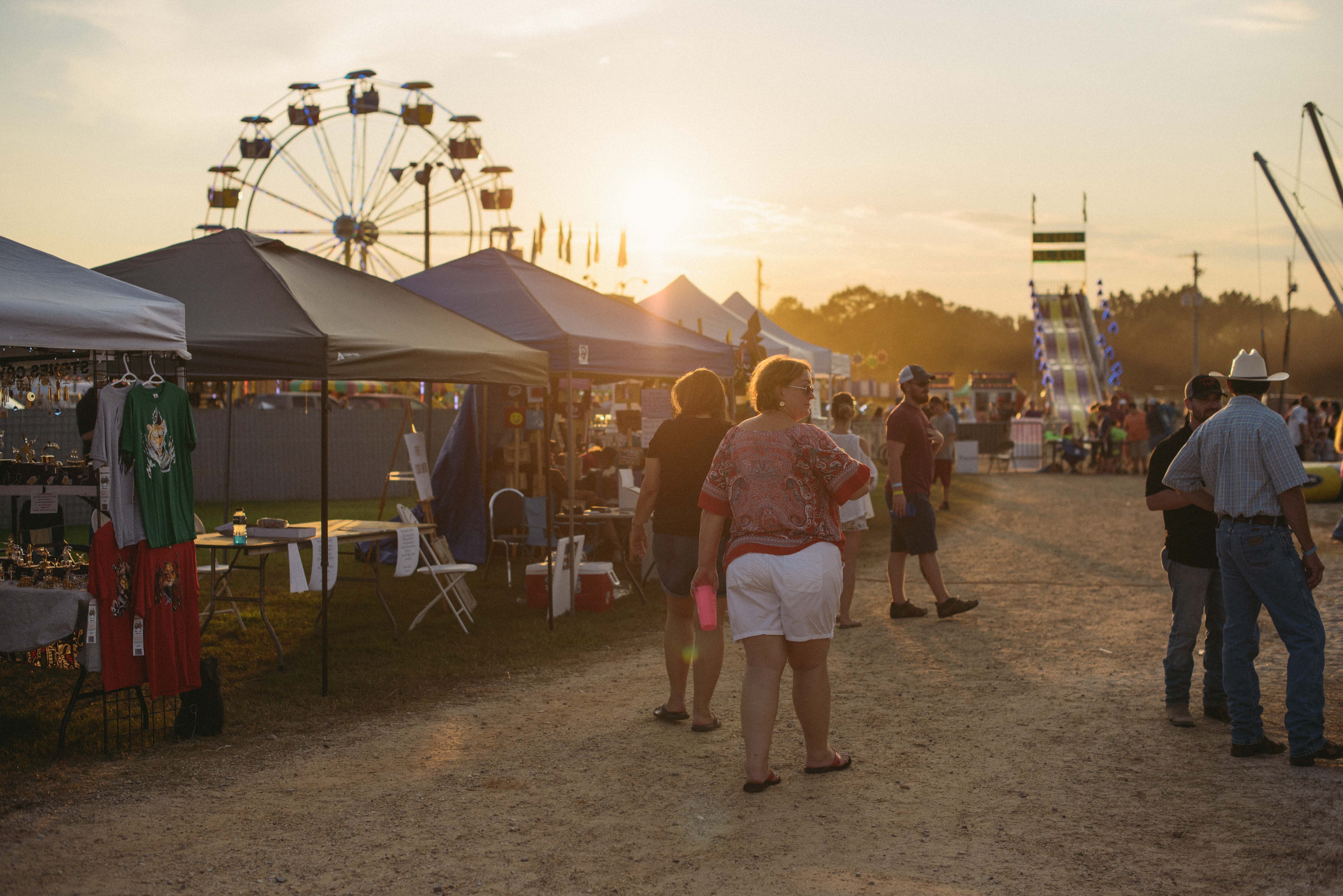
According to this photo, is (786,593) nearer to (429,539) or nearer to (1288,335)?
(429,539)

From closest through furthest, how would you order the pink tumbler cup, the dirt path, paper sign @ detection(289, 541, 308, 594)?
the dirt path < the pink tumbler cup < paper sign @ detection(289, 541, 308, 594)

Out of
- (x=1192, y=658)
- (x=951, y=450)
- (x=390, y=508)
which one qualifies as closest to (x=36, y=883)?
(x=1192, y=658)

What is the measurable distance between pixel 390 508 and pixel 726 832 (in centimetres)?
1401

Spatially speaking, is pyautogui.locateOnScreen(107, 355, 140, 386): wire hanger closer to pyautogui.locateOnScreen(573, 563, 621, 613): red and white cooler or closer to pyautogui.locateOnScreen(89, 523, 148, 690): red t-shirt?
pyautogui.locateOnScreen(89, 523, 148, 690): red t-shirt

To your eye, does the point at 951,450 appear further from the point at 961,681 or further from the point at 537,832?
the point at 537,832

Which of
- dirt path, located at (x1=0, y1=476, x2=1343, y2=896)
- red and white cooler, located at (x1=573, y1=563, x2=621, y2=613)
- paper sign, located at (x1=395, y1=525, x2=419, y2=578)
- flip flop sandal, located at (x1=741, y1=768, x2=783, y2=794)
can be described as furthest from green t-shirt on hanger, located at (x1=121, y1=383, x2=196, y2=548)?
red and white cooler, located at (x1=573, y1=563, x2=621, y2=613)

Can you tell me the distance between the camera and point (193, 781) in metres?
4.89

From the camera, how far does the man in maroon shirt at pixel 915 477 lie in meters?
8.23

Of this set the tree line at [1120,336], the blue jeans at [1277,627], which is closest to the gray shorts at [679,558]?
the blue jeans at [1277,627]

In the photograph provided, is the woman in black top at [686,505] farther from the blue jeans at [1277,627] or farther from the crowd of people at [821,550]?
the blue jeans at [1277,627]

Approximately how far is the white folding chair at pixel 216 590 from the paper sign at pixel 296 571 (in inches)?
25.8

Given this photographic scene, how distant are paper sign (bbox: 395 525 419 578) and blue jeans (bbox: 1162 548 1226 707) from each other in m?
4.83

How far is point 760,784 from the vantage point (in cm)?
462

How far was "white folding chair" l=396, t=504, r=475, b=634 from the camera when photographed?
327 inches
